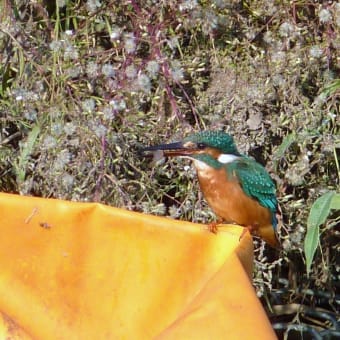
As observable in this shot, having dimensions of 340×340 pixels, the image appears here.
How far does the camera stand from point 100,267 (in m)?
2.31

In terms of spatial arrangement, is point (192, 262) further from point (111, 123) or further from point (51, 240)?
point (111, 123)

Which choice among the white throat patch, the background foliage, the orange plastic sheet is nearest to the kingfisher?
the white throat patch

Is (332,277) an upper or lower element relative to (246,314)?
lower

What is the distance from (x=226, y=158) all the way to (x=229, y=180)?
0.07 metres

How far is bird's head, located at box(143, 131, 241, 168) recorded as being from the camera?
100 inches

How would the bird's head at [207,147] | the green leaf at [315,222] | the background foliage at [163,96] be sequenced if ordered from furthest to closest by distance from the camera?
the background foliage at [163,96] < the bird's head at [207,147] < the green leaf at [315,222]

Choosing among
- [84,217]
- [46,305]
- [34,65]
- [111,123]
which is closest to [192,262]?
[84,217]

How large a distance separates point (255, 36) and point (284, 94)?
0.20 m

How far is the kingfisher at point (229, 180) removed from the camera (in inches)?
100

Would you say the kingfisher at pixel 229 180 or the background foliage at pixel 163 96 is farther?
the background foliage at pixel 163 96

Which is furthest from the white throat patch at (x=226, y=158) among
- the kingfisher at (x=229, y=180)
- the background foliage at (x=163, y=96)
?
the background foliage at (x=163, y=96)

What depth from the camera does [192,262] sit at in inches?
85.5

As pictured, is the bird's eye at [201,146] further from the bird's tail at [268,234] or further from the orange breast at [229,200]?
the bird's tail at [268,234]

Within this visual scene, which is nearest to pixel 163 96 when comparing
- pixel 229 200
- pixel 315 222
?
pixel 229 200
